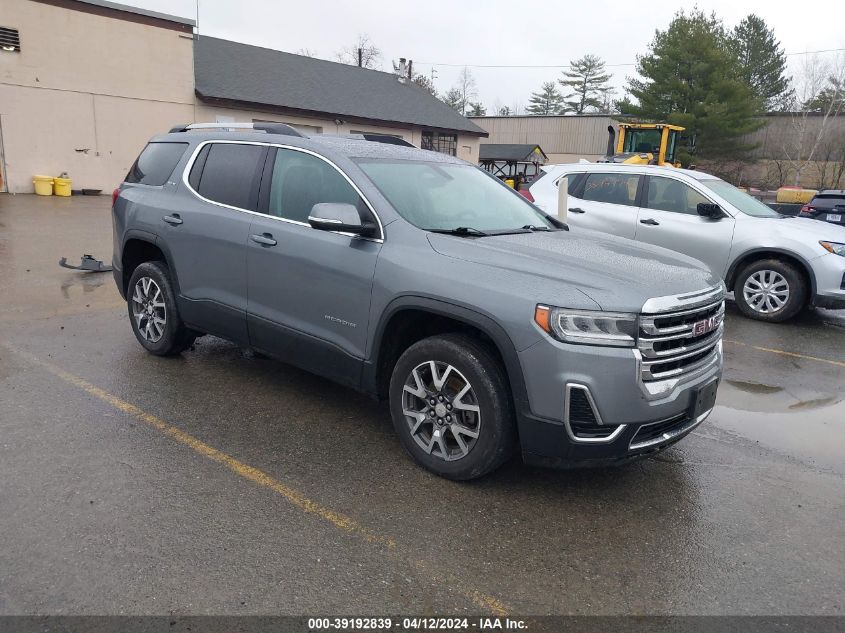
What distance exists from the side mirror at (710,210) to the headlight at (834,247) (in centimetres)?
Answer: 117

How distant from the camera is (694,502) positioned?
141 inches

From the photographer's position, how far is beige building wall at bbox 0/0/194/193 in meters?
19.3

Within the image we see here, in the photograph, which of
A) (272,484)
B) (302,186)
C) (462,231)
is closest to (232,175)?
(302,186)

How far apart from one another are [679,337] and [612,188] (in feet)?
19.7

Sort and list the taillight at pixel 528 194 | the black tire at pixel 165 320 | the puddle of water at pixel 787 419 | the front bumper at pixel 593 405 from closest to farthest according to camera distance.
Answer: the front bumper at pixel 593 405, the puddle of water at pixel 787 419, the black tire at pixel 165 320, the taillight at pixel 528 194

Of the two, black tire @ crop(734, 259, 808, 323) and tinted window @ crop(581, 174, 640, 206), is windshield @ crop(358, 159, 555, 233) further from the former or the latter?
black tire @ crop(734, 259, 808, 323)

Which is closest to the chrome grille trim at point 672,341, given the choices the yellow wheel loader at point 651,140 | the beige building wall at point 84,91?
the yellow wheel loader at point 651,140

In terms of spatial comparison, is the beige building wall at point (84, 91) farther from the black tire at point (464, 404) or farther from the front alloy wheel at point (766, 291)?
the black tire at point (464, 404)

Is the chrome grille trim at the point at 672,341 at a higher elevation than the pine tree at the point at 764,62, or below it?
below

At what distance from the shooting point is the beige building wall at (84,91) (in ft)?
63.4

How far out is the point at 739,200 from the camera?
8.48m

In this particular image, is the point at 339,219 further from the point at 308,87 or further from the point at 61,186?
the point at 308,87

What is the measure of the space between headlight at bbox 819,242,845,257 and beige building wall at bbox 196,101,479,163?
1426 cm

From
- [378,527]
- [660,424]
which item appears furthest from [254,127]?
[660,424]
